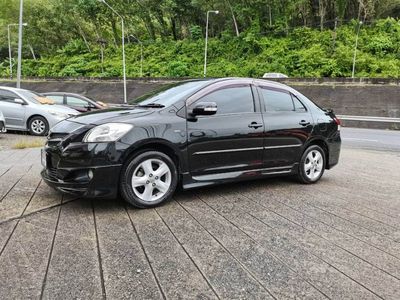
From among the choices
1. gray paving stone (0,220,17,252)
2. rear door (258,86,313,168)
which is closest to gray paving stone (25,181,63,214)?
gray paving stone (0,220,17,252)

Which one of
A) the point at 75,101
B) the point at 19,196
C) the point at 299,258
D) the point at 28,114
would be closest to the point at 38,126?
the point at 28,114

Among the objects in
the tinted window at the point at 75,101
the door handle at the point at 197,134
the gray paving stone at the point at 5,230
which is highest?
the tinted window at the point at 75,101

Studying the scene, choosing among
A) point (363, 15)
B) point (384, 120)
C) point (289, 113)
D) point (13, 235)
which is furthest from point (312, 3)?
point (13, 235)

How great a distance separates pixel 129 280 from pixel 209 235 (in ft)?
3.83

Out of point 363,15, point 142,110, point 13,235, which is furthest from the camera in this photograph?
point 363,15

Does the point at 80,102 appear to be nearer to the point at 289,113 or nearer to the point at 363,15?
the point at 289,113

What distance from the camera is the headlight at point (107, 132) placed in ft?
15.6

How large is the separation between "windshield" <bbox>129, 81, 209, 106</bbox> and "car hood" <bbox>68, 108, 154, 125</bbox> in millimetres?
353

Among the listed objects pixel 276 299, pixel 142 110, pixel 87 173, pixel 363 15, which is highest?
pixel 363 15

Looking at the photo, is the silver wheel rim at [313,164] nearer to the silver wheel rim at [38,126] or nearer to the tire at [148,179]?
the tire at [148,179]

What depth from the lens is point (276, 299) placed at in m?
3.05

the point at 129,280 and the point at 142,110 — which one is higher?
the point at 142,110

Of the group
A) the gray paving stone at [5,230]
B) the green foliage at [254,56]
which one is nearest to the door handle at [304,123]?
the gray paving stone at [5,230]

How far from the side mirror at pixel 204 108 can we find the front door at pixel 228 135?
9cm
